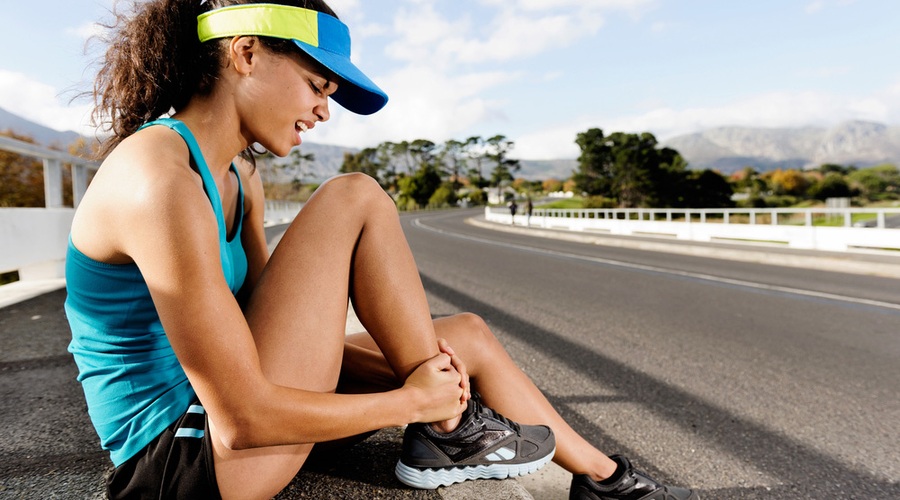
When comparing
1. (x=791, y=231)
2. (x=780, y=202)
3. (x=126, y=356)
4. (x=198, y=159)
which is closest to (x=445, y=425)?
(x=126, y=356)

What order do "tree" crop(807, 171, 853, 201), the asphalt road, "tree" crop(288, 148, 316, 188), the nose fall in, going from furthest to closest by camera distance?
"tree" crop(288, 148, 316, 188) < "tree" crop(807, 171, 853, 201) < the asphalt road < the nose

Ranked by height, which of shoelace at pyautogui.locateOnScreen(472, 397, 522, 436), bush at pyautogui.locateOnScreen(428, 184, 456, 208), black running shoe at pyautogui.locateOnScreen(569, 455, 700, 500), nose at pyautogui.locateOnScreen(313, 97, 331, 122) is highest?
bush at pyautogui.locateOnScreen(428, 184, 456, 208)

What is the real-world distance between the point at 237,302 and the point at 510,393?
91cm

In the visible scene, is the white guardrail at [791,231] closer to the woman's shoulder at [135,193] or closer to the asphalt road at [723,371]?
the asphalt road at [723,371]

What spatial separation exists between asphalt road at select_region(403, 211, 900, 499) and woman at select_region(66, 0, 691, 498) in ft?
2.55

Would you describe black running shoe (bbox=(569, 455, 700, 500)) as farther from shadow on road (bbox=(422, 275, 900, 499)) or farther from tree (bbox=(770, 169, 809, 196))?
tree (bbox=(770, 169, 809, 196))

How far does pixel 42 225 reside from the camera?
528 cm

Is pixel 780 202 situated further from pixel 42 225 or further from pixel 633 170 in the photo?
pixel 42 225

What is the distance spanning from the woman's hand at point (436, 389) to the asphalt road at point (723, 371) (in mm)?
1116

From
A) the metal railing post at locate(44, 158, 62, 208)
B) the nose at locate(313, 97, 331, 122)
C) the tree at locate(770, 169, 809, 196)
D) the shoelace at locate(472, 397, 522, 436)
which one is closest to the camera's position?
the nose at locate(313, 97, 331, 122)

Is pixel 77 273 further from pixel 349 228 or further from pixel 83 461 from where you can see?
pixel 83 461

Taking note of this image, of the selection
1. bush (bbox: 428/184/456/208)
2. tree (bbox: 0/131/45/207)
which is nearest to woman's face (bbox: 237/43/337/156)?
tree (bbox: 0/131/45/207)

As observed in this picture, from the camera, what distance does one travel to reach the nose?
1.67m

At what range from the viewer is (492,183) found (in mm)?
128875
